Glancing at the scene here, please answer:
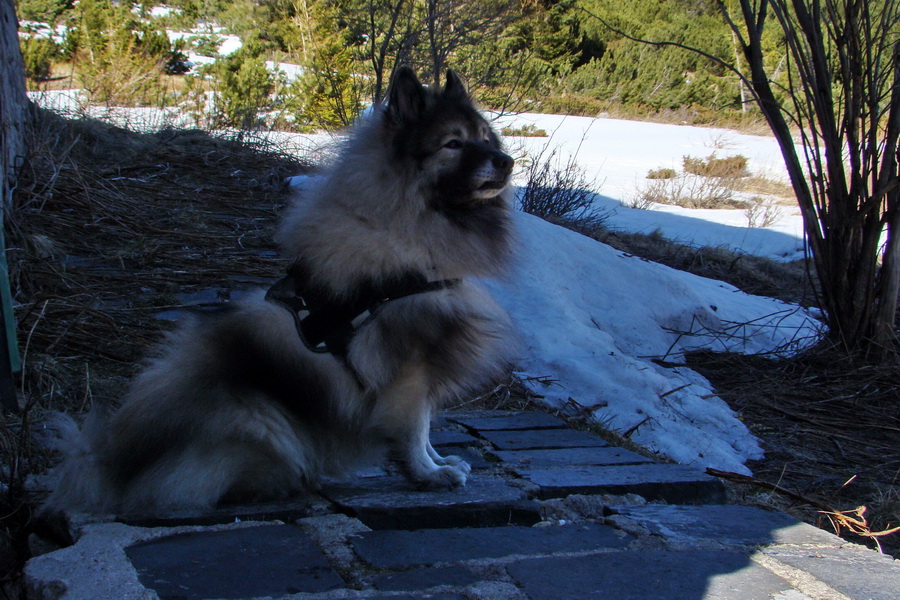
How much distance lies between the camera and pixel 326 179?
2.74 meters

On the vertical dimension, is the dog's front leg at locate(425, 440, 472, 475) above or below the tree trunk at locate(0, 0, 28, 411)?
below

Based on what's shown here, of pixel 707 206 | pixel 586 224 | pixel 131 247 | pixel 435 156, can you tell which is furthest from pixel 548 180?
pixel 435 156

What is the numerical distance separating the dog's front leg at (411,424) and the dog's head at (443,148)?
2.14ft

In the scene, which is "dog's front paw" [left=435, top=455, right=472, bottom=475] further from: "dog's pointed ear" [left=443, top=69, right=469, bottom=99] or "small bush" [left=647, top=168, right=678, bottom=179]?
"small bush" [left=647, top=168, right=678, bottom=179]

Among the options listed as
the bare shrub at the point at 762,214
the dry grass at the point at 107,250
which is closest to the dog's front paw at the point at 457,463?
the dry grass at the point at 107,250

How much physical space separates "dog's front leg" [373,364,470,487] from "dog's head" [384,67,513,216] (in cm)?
65

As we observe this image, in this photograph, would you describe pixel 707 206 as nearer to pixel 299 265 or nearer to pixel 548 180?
pixel 548 180

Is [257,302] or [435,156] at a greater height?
[435,156]

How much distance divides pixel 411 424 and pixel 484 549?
0.59 m

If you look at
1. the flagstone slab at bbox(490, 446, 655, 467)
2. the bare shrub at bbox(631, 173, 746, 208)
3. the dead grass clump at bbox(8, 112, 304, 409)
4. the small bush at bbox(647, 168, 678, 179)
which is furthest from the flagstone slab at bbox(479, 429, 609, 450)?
the small bush at bbox(647, 168, 678, 179)

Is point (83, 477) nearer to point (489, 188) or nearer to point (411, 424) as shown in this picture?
point (411, 424)

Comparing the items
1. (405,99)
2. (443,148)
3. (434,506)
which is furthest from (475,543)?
(405,99)

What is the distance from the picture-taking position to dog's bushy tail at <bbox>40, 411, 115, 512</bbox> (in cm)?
211

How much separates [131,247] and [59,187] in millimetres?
812
